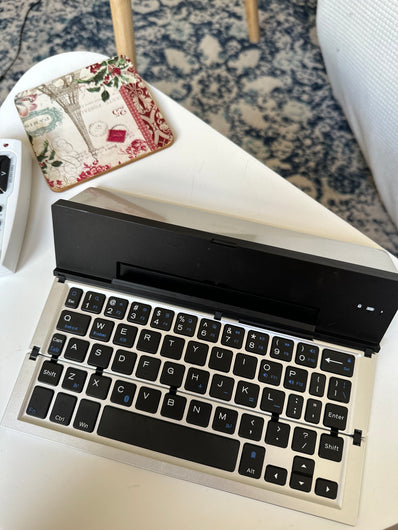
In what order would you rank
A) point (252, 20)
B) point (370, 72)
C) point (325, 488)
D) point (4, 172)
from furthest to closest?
point (252, 20)
point (370, 72)
point (4, 172)
point (325, 488)

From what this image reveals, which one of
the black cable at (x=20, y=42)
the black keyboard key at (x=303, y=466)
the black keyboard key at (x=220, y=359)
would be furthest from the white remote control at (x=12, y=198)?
the black cable at (x=20, y=42)

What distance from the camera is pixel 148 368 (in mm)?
459

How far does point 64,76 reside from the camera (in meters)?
0.61

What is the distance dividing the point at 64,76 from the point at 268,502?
505 millimetres

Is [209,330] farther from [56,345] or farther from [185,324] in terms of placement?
[56,345]

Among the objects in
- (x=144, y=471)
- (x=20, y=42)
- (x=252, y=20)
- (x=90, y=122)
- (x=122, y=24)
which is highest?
(x=252, y=20)

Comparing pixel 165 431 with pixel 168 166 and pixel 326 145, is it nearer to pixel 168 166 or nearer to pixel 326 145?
pixel 168 166

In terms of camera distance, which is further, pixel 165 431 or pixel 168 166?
pixel 168 166

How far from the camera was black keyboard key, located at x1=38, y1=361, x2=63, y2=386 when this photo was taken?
1.49 ft

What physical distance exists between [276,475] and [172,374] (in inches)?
4.7

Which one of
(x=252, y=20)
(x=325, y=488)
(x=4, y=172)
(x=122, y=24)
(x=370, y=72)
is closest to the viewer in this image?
(x=325, y=488)

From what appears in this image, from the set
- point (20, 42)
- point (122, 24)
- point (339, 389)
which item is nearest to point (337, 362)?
point (339, 389)

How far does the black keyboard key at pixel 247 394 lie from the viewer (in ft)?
1.47

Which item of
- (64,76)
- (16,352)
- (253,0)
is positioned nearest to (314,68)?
(253,0)
